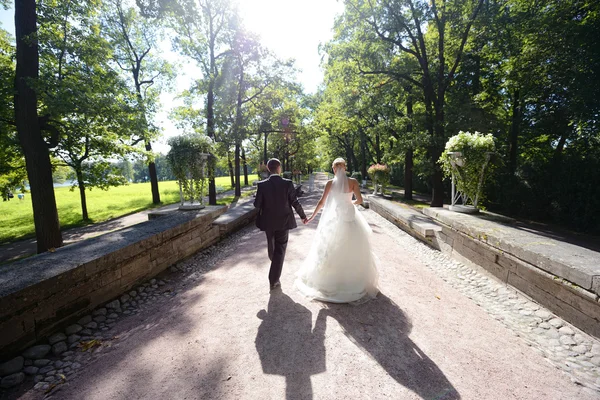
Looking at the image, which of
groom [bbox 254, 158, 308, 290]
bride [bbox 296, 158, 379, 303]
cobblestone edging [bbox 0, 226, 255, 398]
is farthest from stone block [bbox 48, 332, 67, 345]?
bride [bbox 296, 158, 379, 303]

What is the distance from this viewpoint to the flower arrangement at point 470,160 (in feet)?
21.9

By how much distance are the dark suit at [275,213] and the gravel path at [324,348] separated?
0.61 meters

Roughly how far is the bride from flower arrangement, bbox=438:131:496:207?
4.47 m

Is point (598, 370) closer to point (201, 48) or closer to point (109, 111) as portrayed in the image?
point (109, 111)

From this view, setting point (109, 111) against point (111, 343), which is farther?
point (109, 111)

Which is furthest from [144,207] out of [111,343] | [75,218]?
[111,343]

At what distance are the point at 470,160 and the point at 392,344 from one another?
5986 mm

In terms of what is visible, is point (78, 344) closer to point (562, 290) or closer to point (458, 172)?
point (562, 290)

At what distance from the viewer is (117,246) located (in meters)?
4.20

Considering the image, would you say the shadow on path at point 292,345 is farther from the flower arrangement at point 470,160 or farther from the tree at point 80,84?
the tree at point 80,84

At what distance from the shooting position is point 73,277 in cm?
331

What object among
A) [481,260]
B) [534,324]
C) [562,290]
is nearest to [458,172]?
[481,260]

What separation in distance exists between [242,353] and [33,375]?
6.92ft

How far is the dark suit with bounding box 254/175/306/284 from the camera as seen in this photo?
428 cm
